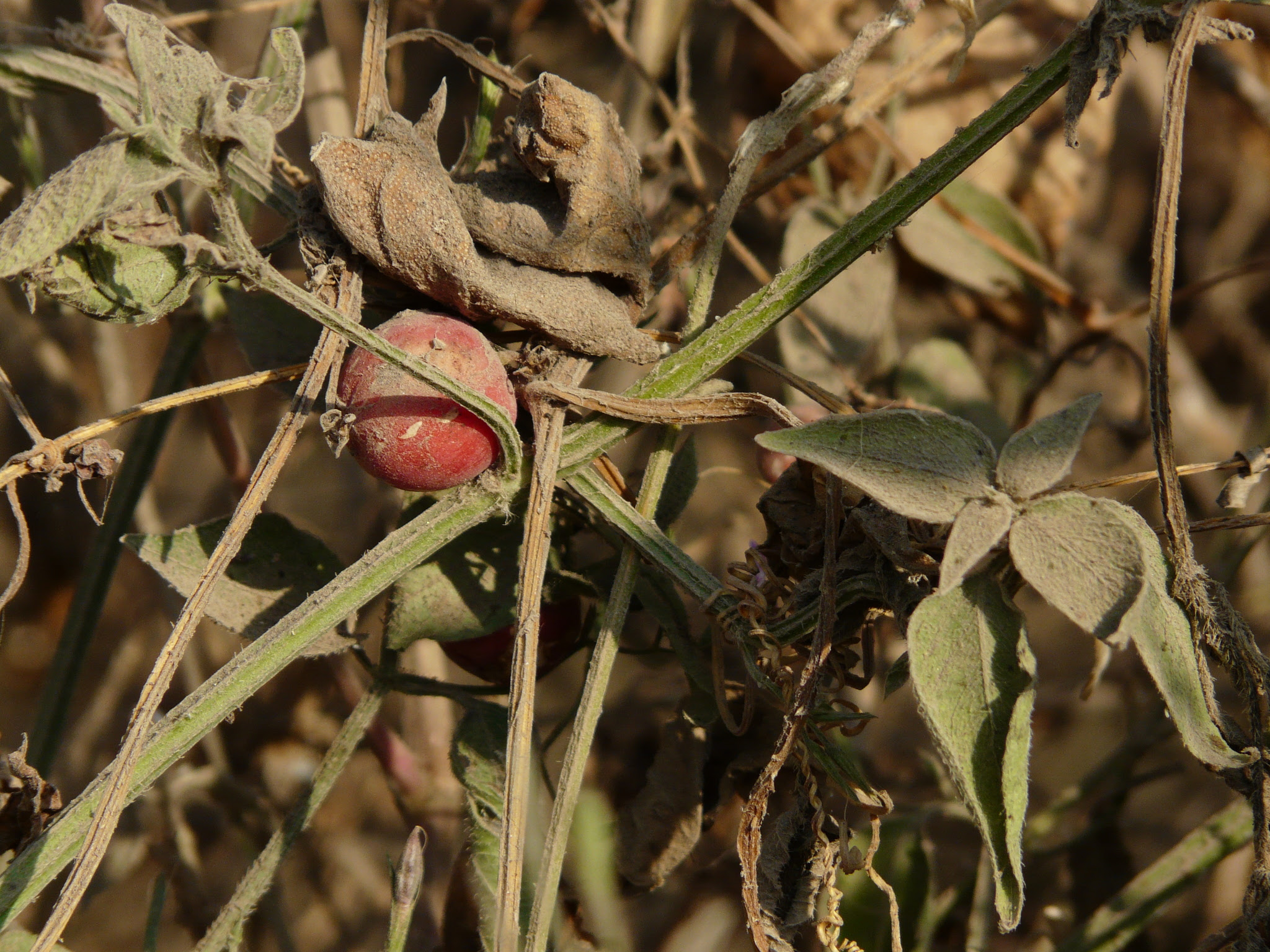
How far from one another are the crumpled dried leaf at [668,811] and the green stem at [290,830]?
278 mm

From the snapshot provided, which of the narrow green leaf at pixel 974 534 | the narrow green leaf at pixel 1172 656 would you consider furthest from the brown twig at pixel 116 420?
the narrow green leaf at pixel 1172 656

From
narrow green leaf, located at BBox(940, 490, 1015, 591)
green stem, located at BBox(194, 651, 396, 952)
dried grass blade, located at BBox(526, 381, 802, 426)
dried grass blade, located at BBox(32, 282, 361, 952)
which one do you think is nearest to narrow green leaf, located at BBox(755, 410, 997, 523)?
narrow green leaf, located at BBox(940, 490, 1015, 591)

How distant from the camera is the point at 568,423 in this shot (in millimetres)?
857

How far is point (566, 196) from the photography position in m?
0.83

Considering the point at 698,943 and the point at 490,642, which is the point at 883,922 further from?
the point at 490,642

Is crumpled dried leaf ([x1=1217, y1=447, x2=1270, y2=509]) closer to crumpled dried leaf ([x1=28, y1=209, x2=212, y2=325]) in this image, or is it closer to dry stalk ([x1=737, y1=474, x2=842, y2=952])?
dry stalk ([x1=737, y1=474, x2=842, y2=952])

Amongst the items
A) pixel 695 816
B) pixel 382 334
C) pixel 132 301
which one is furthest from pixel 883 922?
pixel 132 301

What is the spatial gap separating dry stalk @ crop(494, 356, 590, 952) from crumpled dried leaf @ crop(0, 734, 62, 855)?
0.37 metres

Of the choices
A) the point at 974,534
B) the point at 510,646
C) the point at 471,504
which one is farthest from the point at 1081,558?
the point at 510,646

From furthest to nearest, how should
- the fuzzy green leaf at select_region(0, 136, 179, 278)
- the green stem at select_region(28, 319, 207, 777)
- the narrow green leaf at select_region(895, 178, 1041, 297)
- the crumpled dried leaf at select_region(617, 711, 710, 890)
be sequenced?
the narrow green leaf at select_region(895, 178, 1041, 297) → the green stem at select_region(28, 319, 207, 777) → the crumpled dried leaf at select_region(617, 711, 710, 890) → the fuzzy green leaf at select_region(0, 136, 179, 278)

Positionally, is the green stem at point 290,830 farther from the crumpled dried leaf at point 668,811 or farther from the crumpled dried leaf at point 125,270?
the crumpled dried leaf at point 125,270

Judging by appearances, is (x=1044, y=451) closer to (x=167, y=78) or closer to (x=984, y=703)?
(x=984, y=703)

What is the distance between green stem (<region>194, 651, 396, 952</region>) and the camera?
90 cm

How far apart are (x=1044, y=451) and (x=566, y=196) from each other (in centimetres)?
42
